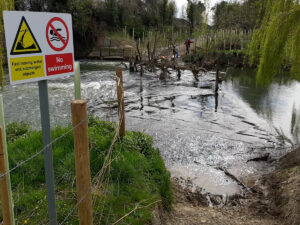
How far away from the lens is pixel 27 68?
1751 millimetres

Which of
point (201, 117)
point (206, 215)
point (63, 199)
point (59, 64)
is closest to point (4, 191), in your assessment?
point (59, 64)

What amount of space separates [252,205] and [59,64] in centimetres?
401

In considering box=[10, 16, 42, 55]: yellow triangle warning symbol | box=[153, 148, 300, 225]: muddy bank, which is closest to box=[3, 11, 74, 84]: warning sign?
box=[10, 16, 42, 55]: yellow triangle warning symbol

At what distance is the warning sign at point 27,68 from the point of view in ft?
5.49

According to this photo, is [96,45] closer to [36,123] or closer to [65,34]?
[36,123]

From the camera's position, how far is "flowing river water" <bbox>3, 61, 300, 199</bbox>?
6.42 m

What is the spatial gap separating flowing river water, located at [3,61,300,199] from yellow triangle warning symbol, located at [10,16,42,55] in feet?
9.48

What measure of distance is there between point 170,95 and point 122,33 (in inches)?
939

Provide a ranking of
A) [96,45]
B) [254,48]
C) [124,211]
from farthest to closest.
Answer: [96,45]
[254,48]
[124,211]

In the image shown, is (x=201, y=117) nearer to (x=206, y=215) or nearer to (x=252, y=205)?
(x=252, y=205)

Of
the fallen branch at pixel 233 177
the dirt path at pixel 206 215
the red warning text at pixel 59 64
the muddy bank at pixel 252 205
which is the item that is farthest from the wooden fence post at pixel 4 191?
the fallen branch at pixel 233 177

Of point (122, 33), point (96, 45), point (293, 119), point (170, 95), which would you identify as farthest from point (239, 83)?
point (122, 33)

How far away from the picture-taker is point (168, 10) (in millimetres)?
40906

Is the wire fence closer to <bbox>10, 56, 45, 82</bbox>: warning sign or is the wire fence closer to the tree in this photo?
<bbox>10, 56, 45, 82</bbox>: warning sign
